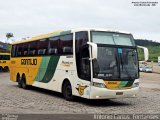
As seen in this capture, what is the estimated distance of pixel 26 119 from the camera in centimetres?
1152

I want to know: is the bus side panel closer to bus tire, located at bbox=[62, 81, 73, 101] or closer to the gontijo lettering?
the gontijo lettering

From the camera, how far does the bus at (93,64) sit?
1570 cm

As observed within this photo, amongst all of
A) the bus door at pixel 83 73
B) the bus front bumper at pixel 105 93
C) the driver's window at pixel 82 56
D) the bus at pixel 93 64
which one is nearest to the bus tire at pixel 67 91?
the bus at pixel 93 64

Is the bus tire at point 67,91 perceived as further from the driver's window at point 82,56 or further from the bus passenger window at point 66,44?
the bus passenger window at point 66,44

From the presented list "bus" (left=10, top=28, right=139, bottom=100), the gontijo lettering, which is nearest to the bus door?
"bus" (left=10, top=28, right=139, bottom=100)

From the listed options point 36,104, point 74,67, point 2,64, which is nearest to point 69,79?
point 74,67

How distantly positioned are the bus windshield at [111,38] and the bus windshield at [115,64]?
33 cm

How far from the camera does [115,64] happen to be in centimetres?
1602

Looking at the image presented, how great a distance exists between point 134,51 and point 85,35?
7.00ft

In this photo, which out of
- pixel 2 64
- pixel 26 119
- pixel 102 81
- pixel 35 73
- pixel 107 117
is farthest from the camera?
pixel 2 64

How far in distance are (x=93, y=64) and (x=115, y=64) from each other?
921 millimetres

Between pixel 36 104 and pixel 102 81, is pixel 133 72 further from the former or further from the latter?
pixel 36 104

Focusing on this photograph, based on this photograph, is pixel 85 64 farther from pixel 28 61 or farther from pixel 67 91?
pixel 28 61

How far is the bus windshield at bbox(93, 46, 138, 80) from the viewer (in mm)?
15703
